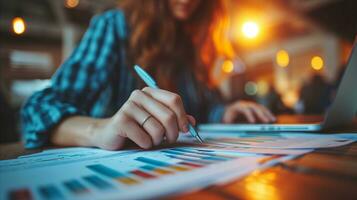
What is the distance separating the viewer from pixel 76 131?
324 millimetres

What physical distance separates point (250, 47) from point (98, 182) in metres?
6.42

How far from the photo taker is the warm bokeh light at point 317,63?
486 cm

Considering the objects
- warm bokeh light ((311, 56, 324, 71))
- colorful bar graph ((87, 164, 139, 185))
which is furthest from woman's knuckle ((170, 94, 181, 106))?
warm bokeh light ((311, 56, 324, 71))

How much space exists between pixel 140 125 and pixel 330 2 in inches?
162

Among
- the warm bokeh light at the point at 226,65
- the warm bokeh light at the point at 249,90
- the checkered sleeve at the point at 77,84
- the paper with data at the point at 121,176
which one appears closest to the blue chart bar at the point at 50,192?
the paper with data at the point at 121,176

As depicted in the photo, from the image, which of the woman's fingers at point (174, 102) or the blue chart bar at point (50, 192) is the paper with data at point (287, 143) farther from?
→ the blue chart bar at point (50, 192)

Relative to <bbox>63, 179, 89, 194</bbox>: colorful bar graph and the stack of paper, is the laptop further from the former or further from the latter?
<bbox>63, 179, 89, 194</bbox>: colorful bar graph

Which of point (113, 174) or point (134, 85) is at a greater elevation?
point (134, 85)

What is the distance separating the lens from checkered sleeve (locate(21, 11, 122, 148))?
1.19 feet

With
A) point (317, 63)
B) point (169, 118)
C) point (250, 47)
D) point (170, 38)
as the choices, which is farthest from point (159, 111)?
point (250, 47)

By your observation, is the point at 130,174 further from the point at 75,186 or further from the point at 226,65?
the point at 226,65

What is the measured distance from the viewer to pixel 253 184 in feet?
0.43

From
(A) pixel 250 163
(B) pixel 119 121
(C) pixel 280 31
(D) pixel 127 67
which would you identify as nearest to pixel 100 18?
(D) pixel 127 67

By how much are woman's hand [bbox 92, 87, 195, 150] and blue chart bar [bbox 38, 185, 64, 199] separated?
12 centimetres
